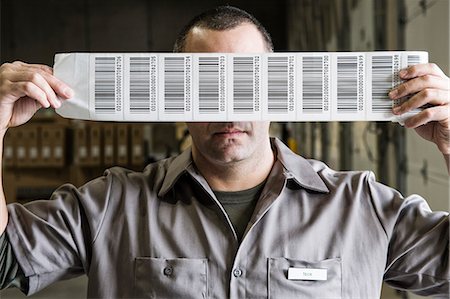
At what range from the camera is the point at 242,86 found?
4.25 ft

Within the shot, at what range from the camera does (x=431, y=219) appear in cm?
150

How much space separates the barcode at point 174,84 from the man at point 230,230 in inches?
7.7

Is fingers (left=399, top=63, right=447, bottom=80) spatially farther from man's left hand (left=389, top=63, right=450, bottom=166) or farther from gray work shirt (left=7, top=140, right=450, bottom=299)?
gray work shirt (left=7, top=140, right=450, bottom=299)

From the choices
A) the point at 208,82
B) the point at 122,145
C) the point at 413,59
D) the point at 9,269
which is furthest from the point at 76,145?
the point at 413,59

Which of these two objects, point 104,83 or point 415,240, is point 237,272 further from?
point 104,83

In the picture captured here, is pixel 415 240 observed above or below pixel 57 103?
below

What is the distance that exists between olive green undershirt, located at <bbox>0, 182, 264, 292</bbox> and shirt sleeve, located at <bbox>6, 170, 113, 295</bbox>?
0.02 m

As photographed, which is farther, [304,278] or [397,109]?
[304,278]

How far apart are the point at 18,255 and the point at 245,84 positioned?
0.72 metres

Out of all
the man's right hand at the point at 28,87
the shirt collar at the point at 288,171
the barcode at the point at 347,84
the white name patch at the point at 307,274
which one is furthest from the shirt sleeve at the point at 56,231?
the barcode at the point at 347,84

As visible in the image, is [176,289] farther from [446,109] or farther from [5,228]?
[446,109]

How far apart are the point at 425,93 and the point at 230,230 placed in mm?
580

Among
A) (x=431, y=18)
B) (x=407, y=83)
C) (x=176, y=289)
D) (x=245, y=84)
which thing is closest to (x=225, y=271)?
(x=176, y=289)

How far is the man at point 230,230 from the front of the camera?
1485 millimetres
